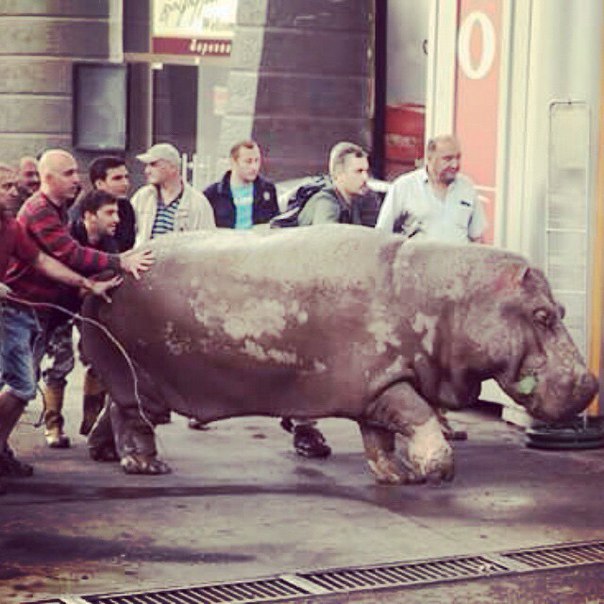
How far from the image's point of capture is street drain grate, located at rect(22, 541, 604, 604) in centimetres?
866

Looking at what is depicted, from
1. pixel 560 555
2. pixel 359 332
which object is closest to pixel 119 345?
pixel 359 332

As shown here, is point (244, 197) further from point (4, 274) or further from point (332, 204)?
point (4, 274)

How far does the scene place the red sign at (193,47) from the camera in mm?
22062

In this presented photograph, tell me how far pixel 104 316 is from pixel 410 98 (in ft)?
23.3

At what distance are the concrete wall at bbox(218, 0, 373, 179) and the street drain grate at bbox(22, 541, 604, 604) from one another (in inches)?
402

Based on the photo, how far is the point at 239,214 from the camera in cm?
1341

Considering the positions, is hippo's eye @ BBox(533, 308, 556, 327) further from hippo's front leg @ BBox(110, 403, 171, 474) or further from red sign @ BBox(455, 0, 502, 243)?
red sign @ BBox(455, 0, 502, 243)

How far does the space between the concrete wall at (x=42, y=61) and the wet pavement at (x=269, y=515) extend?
33.2 ft

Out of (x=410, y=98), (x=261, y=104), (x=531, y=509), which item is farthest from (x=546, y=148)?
(x=261, y=104)

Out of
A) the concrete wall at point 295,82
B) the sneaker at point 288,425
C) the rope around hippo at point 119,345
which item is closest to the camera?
the rope around hippo at point 119,345

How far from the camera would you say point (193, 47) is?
73.2ft

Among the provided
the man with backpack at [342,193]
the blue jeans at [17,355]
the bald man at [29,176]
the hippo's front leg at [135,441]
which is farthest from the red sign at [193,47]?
the blue jeans at [17,355]

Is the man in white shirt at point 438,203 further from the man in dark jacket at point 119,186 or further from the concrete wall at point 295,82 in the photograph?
the concrete wall at point 295,82

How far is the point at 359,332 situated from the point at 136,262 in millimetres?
1252
